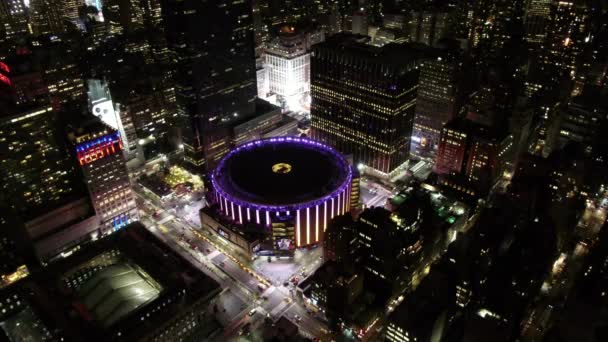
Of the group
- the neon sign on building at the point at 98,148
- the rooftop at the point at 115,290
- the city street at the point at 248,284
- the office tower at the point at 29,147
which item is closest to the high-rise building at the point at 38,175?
the office tower at the point at 29,147

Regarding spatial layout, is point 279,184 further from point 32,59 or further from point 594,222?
point 594,222

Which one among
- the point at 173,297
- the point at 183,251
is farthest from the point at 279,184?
the point at 173,297

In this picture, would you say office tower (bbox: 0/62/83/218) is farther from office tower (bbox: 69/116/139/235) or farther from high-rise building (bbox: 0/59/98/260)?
office tower (bbox: 69/116/139/235)

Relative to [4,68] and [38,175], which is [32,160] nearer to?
[38,175]

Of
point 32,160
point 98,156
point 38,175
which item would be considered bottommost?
point 38,175

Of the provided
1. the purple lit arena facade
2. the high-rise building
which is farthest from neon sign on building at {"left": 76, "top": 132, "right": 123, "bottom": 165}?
the purple lit arena facade

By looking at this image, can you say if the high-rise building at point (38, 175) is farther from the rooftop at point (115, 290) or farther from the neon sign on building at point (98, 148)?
the rooftop at point (115, 290)

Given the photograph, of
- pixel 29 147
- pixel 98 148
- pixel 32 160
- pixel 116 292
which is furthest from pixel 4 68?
pixel 116 292

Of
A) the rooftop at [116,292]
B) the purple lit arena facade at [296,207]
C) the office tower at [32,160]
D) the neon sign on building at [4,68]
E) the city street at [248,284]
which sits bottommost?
the city street at [248,284]

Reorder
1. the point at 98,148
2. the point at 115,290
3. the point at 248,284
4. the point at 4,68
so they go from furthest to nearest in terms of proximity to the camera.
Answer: the point at 98,148
the point at 4,68
the point at 248,284
the point at 115,290
